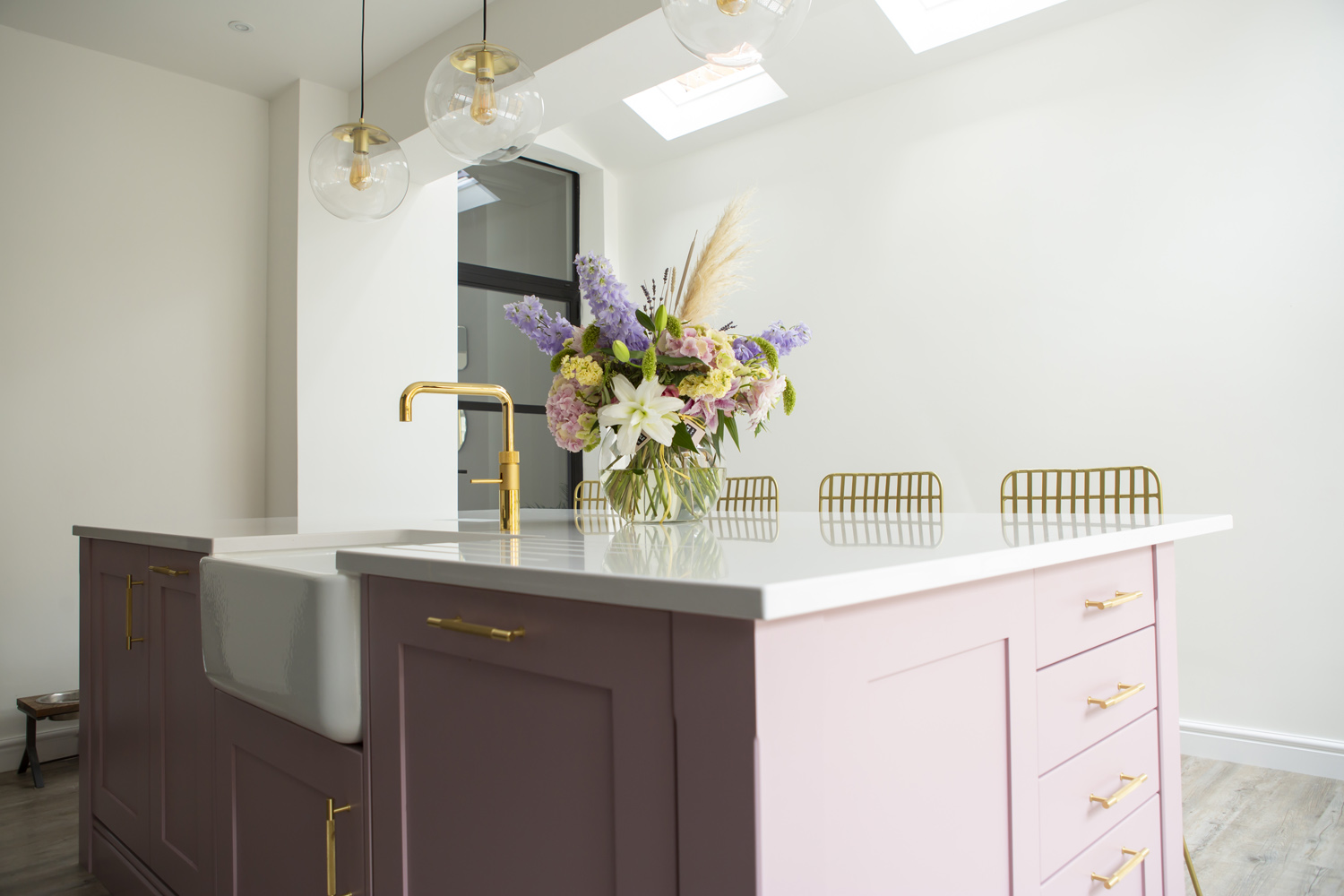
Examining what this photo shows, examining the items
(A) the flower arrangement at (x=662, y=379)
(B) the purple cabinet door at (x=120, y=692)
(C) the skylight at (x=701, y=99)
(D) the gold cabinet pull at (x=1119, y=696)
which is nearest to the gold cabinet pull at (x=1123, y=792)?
(D) the gold cabinet pull at (x=1119, y=696)

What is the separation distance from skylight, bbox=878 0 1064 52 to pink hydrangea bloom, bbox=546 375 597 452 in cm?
302

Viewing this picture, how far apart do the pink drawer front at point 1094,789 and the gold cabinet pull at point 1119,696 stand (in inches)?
2.3

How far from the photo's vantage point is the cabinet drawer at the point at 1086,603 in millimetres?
1060

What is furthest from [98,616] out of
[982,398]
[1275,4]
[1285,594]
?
[1275,4]

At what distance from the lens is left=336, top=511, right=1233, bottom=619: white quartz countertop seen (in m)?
0.67

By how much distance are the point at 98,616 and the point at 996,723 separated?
2.13 metres

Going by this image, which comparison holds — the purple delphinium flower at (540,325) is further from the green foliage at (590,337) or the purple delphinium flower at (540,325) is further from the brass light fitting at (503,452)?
the brass light fitting at (503,452)

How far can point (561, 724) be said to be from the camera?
826mm

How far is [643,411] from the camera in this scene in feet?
4.35

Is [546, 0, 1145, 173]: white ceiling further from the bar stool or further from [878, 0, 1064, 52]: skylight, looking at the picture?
the bar stool

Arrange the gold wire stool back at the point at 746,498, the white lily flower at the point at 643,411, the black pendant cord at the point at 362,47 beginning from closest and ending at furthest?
the white lily flower at the point at 643,411 < the gold wire stool back at the point at 746,498 < the black pendant cord at the point at 362,47

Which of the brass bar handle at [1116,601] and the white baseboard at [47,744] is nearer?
the brass bar handle at [1116,601]

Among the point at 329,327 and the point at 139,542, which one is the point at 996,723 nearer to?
the point at 139,542

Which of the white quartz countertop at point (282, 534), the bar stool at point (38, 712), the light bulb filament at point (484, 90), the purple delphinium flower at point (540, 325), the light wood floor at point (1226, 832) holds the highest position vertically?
the light bulb filament at point (484, 90)
